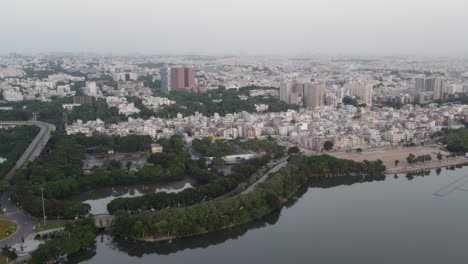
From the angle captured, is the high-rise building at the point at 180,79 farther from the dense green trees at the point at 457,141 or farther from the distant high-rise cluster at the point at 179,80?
the dense green trees at the point at 457,141

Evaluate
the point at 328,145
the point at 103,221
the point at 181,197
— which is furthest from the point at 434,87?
the point at 103,221

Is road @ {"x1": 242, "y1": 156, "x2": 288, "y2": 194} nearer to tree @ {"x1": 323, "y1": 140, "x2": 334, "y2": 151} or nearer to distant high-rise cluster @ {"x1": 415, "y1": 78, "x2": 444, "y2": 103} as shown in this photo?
tree @ {"x1": 323, "y1": 140, "x2": 334, "y2": 151}

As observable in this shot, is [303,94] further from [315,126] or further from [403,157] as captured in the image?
[403,157]

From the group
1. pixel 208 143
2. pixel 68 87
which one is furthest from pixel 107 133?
pixel 68 87

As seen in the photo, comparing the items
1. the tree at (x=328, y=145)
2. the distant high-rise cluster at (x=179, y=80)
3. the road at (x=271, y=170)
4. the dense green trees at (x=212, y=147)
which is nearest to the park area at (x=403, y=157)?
the tree at (x=328, y=145)

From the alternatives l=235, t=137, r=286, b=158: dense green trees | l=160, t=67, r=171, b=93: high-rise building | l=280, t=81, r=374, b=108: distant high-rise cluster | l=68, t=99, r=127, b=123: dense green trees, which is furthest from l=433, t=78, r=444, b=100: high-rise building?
l=68, t=99, r=127, b=123: dense green trees

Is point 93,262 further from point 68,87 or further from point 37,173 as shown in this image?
point 68,87
